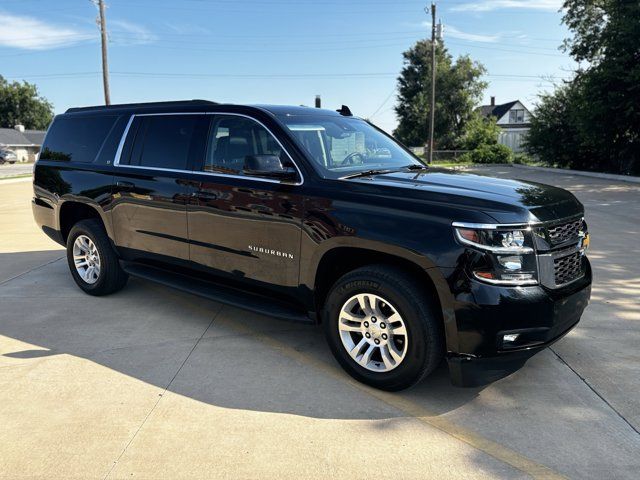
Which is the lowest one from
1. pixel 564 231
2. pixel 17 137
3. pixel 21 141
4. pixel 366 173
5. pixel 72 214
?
Result: pixel 72 214

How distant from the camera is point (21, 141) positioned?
74188 mm

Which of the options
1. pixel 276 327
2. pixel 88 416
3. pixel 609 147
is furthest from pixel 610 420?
pixel 609 147

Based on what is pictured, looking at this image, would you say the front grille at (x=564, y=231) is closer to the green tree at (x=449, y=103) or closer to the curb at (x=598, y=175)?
the curb at (x=598, y=175)

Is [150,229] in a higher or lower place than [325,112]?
lower

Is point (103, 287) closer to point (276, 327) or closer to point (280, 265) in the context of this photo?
point (276, 327)

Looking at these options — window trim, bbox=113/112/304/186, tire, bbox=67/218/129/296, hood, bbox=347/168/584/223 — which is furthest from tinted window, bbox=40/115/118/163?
hood, bbox=347/168/584/223

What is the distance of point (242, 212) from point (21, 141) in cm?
8357

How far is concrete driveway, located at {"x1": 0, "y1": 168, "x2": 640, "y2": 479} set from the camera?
272 cm

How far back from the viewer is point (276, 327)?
15.5 feet

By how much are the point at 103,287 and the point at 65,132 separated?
1882mm

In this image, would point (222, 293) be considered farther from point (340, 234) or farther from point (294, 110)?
point (294, 110)

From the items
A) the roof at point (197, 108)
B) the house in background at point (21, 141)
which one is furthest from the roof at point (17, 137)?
the roof at point (197, 108)

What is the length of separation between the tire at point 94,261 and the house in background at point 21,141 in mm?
74509

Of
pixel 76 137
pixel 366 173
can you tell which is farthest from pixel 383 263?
pixel 76 137
